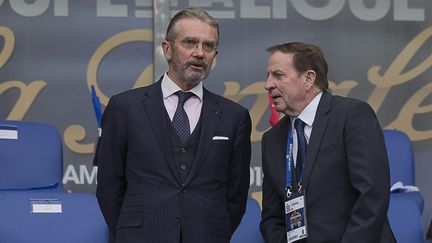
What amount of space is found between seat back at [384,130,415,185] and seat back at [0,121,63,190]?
1966 millimetres

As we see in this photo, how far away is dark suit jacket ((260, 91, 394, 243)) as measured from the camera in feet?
13.4

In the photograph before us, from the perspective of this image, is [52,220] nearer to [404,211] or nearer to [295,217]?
[295,217]

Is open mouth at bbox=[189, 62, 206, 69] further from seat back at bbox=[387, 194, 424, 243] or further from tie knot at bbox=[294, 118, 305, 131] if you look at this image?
seat back at bbox=[387, 194, 424, 243]

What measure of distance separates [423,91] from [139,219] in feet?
11.7

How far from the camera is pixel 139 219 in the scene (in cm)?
418

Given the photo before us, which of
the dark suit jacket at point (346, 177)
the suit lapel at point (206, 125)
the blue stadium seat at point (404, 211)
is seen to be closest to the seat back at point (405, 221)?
the blue stadium seat at point (404, 211)

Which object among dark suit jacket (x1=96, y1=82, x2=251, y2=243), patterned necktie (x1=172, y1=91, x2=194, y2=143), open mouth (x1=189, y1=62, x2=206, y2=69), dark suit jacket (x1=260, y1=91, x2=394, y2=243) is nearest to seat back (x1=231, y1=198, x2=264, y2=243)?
dark suit jacket (x1=96, y1=82, x2=251, y2=243)

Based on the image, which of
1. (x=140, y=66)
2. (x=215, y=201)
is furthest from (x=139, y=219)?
(x=140, y=66)

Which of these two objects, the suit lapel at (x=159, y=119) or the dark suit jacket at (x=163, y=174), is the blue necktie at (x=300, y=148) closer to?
the dark suit jacket at (x=163, y=174)

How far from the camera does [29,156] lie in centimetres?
589

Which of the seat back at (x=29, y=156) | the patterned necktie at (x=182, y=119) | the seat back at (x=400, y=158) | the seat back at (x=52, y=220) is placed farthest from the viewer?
the seat back at (x=400, y=158)

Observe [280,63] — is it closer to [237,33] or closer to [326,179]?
[326,179]

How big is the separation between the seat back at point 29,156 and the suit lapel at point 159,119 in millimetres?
1612

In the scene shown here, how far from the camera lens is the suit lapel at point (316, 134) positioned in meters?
4.19
